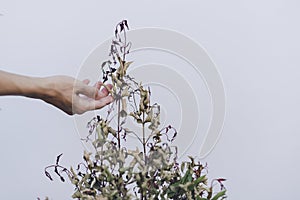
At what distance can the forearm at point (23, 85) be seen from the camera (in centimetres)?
87

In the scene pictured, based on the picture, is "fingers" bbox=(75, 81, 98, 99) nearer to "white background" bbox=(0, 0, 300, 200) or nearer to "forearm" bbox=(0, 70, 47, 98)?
"forearm" bbox=(0, 70, 47, 98)

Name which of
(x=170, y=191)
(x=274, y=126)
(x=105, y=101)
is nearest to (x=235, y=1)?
(x=274, y=126)

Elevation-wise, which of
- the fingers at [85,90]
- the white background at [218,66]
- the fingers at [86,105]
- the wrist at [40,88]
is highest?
the white background at [218,66]

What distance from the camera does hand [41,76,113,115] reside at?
31.6 inches

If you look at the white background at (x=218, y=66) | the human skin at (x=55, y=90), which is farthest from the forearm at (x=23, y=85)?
Result: the white background at (x=218, y=66)

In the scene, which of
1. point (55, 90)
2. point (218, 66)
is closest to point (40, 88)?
point (55, 90)

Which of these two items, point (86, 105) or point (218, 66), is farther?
point (218, 66)

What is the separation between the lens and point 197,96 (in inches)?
44.6

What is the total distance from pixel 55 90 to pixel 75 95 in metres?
0.06

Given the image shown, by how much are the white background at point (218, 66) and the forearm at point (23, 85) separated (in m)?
0.24

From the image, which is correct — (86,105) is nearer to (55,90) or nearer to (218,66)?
(55,90)

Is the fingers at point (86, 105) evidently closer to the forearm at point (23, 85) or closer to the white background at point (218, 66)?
the forearm at point (23, 85)

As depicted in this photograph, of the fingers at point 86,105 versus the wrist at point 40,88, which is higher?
the wrist at point 40,88

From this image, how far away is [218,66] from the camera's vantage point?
45.9 inches
